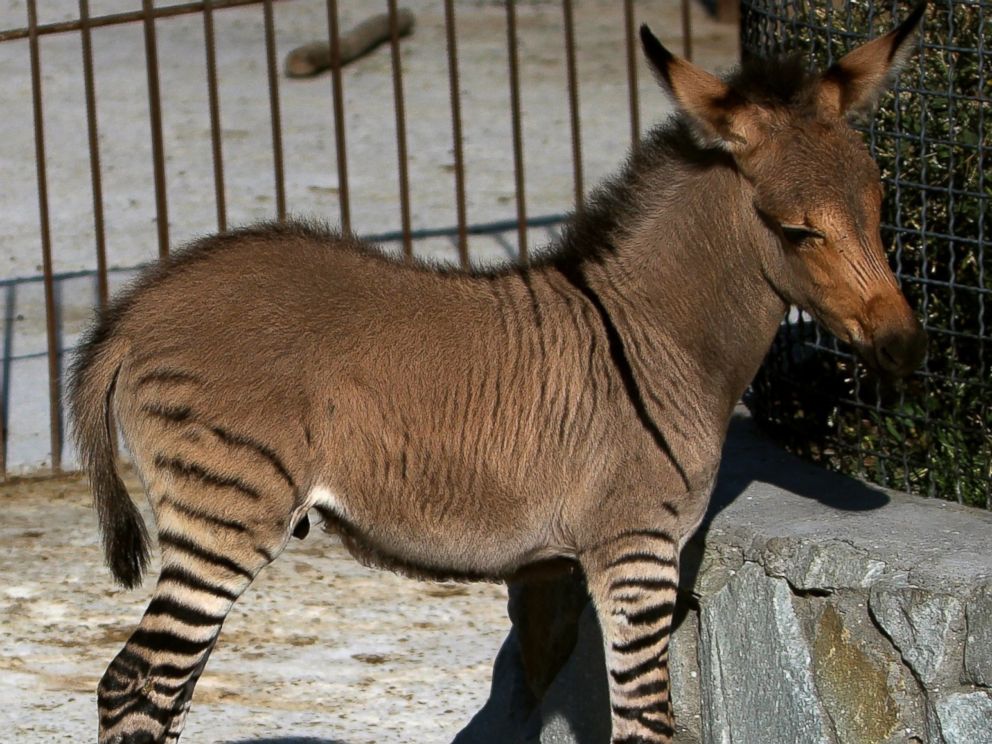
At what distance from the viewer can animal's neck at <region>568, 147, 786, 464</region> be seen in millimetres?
5207

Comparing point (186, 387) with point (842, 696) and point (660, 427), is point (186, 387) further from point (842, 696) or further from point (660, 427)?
point (842, 696)

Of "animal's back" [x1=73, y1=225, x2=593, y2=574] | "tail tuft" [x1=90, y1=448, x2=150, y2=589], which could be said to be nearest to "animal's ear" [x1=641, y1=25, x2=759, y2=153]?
"animal's back" [x1=73, y1=225, x2=593, y2=574]

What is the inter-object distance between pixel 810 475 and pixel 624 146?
833 cm

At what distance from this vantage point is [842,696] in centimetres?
538

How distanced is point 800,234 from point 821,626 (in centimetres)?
137

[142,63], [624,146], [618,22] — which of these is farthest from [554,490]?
[618,22]

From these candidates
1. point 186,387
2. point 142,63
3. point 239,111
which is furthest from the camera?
point 142,63

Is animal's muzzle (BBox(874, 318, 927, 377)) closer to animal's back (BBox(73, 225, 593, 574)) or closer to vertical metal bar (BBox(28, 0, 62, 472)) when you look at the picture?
animal's back (BBox(73, 225, 593, 574))

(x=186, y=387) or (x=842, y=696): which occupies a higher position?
(x=186, y=387)

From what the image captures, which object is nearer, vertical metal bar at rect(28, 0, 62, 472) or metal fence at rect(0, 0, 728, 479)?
vertical metal bar at rect(28, 0, 62, 472)

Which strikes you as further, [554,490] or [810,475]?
[810,475]

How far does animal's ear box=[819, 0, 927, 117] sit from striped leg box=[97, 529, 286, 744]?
2215mm

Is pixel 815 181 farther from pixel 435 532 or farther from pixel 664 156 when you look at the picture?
pixel 435 532

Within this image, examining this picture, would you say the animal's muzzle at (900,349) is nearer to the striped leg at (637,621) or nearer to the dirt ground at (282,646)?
the striped leg at (637,621)
